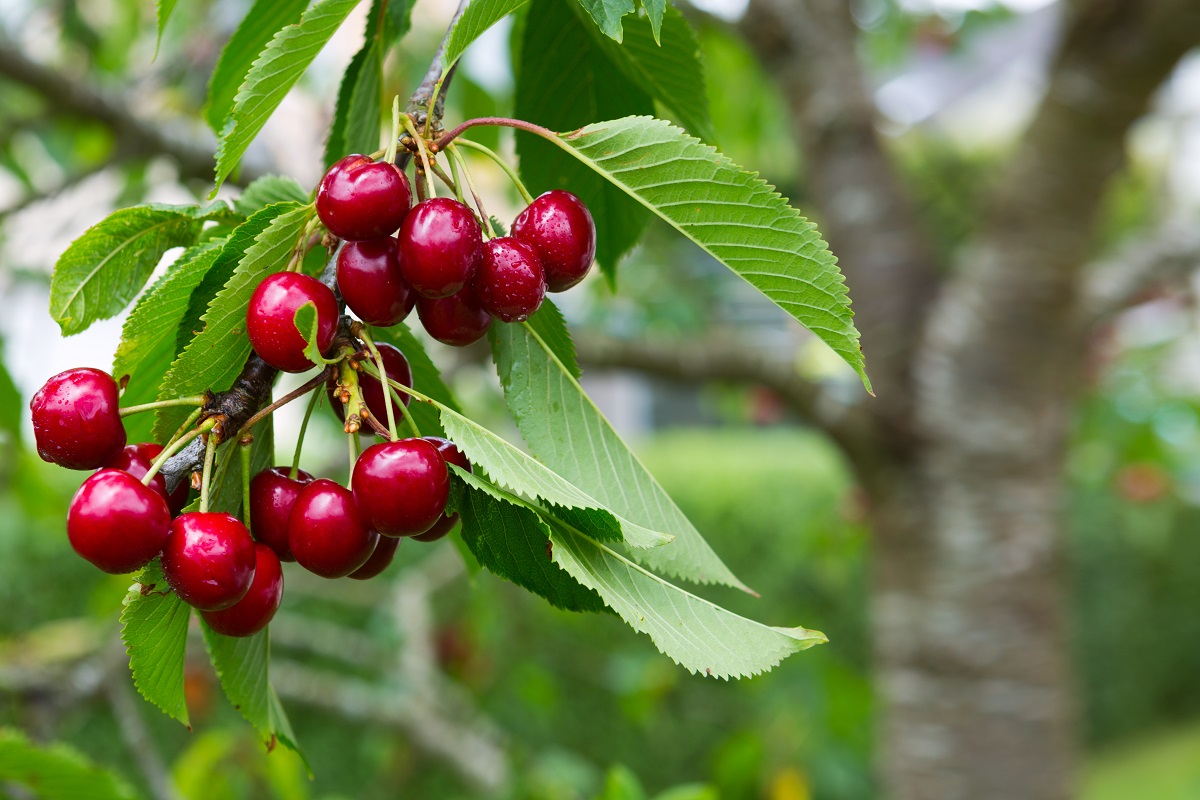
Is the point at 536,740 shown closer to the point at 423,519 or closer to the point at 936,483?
the point at 936,483

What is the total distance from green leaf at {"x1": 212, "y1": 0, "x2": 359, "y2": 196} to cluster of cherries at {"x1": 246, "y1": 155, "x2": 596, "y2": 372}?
0.27 feet

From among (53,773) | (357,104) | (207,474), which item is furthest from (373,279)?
(53,773)

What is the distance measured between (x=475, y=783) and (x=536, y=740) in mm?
3912

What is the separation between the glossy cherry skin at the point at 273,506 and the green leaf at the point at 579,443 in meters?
0.16

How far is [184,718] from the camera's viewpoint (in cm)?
72

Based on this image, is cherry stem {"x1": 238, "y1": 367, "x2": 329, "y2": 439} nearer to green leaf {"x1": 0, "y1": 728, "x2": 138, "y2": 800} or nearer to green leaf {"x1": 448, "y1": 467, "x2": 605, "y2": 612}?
green leaf {"x1": 448, "y1": 467, "x2": 605, "y2": 612}

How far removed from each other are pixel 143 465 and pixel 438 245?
0.24 m

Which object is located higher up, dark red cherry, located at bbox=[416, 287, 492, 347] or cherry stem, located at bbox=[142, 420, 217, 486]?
dark red cherry, located at bbox=[416, 287, 492, 347]

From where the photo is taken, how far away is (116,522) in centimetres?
58

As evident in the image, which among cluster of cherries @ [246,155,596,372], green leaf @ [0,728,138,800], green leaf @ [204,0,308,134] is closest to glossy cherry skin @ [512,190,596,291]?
cluster of cherries @ [246,155,596,372]

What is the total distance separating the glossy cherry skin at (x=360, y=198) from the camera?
609 millimetres

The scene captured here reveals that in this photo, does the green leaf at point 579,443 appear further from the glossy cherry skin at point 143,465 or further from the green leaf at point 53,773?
the green leaf at point 53,773

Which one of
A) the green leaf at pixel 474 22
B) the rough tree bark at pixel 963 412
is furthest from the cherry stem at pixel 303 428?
the rough tree bark at pixel 963 412

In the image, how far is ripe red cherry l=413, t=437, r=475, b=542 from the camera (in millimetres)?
654
